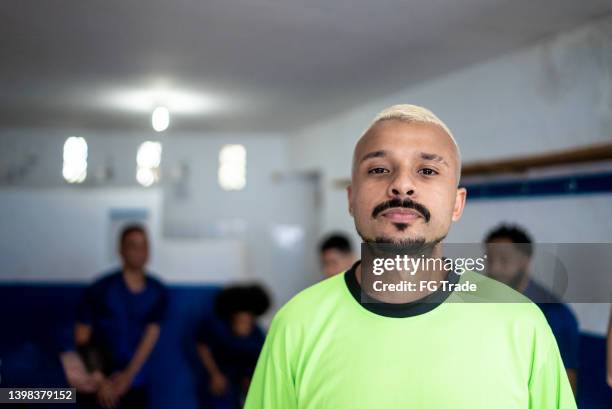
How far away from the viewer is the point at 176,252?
5.57 meters

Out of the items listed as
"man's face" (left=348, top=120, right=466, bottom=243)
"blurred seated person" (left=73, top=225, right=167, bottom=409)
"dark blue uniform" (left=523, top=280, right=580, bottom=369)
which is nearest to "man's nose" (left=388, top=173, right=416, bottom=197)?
"man's face" (left=348, top=120, right=466, bottom=243)

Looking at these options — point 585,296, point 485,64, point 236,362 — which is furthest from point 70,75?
point 585,296

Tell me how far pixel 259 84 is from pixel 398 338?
13.0ft

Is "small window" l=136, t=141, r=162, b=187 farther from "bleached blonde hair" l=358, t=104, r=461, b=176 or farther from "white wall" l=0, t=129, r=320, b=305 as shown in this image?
"bleached blonde hair" l=358, t=104, r=461, b=176

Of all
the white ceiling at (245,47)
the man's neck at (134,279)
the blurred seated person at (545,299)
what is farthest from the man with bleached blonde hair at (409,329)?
the man's neck at (134,279)

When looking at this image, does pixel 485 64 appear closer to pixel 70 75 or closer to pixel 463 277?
pixel 70 75

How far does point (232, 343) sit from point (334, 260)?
92 centimetres

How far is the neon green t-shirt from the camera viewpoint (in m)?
1.10

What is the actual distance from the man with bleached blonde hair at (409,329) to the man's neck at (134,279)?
2.73 meters

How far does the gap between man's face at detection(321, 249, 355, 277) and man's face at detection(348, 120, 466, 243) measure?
240 cm

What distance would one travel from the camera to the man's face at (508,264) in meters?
2.10

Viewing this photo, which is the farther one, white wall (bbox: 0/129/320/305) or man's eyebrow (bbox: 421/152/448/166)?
white wall (bbox: 0/129/320/305)

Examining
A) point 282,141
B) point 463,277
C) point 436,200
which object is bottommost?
point 463,277

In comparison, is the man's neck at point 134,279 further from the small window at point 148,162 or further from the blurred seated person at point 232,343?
the small window at point 148,162
